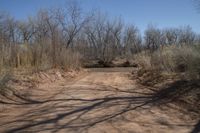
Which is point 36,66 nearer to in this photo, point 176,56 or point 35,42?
point 35,42

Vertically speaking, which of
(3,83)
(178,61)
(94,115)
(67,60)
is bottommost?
(94,115)

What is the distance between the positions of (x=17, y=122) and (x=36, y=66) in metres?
8.17

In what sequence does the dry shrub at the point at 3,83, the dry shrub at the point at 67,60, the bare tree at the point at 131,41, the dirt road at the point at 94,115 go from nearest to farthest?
the dirt road at the point at 94,115 → the dry shrub at the point at 3,83 → the dry shrub at the point at 67,60 → the bare tree at the point at 131,41

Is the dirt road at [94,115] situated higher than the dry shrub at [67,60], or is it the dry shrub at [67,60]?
the dry shrub at [67,60]

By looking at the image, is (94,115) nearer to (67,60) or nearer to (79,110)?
(79,110)

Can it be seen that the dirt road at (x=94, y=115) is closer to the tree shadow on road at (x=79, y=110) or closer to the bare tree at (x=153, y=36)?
the tree shadow on road at (x=79, y=110)

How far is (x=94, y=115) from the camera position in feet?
20.8

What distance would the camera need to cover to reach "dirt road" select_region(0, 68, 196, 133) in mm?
5348

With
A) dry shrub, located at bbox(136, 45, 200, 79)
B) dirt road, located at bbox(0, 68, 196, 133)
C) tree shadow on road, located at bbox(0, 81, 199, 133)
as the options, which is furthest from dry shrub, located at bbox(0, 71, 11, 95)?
dry shrub, located at bbox(136, 45, 200, 79)

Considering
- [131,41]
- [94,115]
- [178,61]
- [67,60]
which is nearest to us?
[94,115]

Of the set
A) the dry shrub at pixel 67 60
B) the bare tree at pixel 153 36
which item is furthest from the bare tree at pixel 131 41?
the dry shrub at pixel 67 60

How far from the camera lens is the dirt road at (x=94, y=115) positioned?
535 cm

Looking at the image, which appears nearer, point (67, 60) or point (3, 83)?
point (3, 83)

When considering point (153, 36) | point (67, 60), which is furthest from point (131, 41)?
point (67, 60)
